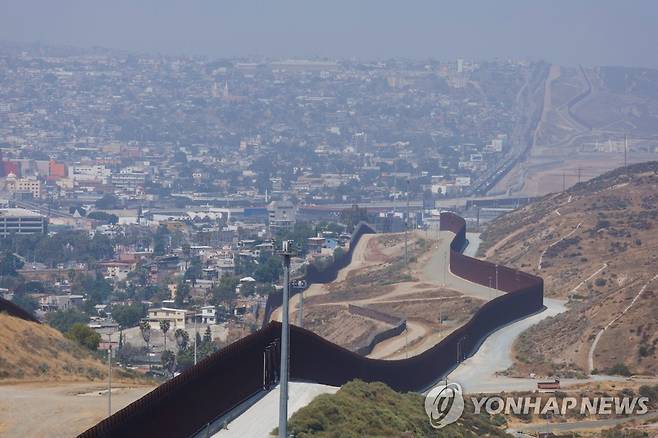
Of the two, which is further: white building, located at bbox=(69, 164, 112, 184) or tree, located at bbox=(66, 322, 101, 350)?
white building, located at bbox=(69, 164, 112, 184)

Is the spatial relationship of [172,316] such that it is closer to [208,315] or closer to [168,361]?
[208,315]

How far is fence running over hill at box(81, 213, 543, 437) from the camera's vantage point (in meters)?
26.1

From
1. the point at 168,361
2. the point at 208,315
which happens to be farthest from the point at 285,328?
the point at 208,315

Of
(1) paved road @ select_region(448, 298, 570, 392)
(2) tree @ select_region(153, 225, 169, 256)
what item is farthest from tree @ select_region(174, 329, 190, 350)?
(2) tree @ select_region(153, 225, 169, 256)

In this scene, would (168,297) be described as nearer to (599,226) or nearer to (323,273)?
(323,273)

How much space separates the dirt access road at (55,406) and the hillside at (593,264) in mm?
16629

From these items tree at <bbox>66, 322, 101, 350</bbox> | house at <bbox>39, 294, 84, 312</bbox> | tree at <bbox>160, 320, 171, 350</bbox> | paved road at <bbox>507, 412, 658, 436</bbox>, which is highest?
tree at <bbox>66, 322, 101, 350</bbox>

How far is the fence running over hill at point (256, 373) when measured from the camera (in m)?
26.1

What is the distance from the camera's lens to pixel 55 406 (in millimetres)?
27906

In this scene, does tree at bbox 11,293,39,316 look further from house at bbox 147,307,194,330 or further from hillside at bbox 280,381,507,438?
hillside at bbox 280,381,507,438

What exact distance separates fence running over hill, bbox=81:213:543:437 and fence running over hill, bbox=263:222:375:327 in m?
11.2

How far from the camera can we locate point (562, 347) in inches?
1948

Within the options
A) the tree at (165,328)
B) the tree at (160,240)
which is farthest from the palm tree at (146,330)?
the tree at (160,240)

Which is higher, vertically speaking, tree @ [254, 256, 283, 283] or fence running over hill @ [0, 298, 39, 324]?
fence running over hill @ [0, 298, 39, 324]
